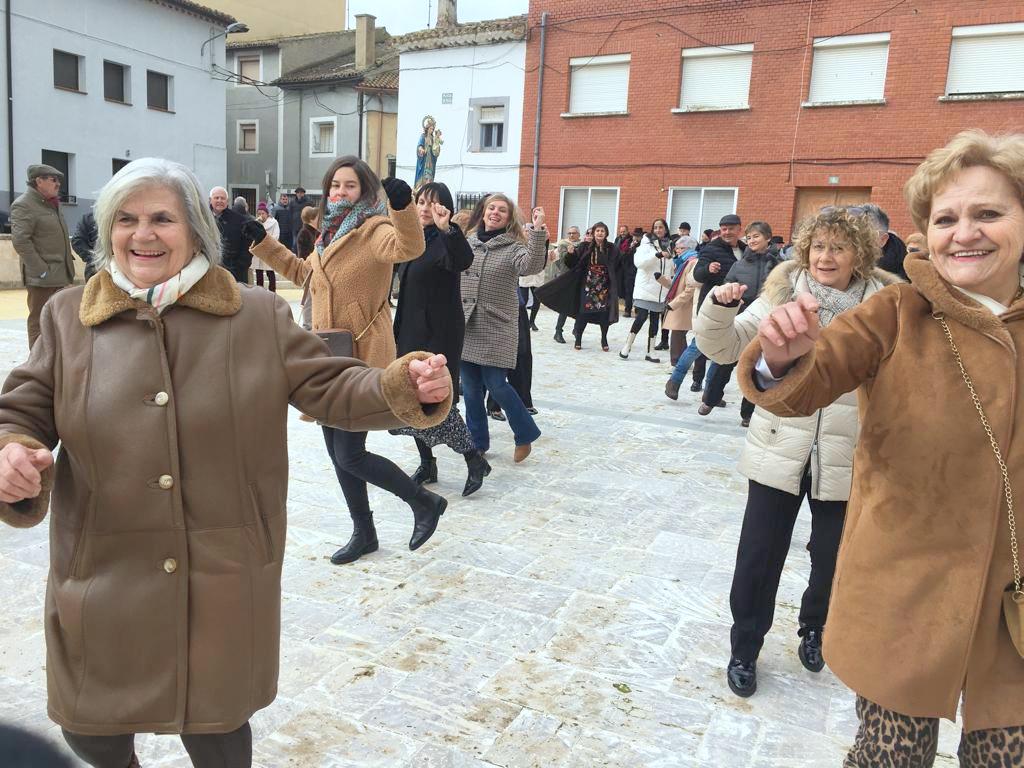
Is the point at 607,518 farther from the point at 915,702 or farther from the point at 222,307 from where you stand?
the point at 222,307

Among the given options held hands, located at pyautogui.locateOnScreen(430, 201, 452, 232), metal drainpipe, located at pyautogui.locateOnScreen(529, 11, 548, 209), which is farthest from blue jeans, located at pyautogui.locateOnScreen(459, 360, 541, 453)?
metal drainpipe, located at pyautogui.locateOnScreen(529, 11, 548, 209)

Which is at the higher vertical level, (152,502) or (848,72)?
(848,72)

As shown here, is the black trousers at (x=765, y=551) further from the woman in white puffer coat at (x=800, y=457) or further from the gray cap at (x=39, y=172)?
the gray cap at (x=39, y=172)

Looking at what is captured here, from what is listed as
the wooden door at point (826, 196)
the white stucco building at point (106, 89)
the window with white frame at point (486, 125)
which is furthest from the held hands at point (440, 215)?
the white stucco building at point (106, 89)

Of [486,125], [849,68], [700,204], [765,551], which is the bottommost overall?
[765,551]

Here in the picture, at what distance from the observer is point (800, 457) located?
300 centimetres

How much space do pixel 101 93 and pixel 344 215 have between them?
25.3 meters

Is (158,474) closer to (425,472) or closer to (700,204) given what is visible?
(425,472)

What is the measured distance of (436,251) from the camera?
15.7ft

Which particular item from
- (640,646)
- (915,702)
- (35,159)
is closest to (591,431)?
(640,646)

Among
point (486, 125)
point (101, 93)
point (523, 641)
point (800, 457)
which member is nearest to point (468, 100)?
point (486, 125)

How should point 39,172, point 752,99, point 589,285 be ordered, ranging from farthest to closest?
1. point 752,99
2. point 589,285
3. point 39,172

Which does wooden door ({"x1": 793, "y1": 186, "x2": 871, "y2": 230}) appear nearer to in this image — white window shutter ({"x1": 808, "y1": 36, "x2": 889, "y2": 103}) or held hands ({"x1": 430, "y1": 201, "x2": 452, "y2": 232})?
white window shutter ({"x1": 808, "y1": 36, "x2": 889, "y2": 103})

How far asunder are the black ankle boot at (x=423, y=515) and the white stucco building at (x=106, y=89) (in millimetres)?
23107
